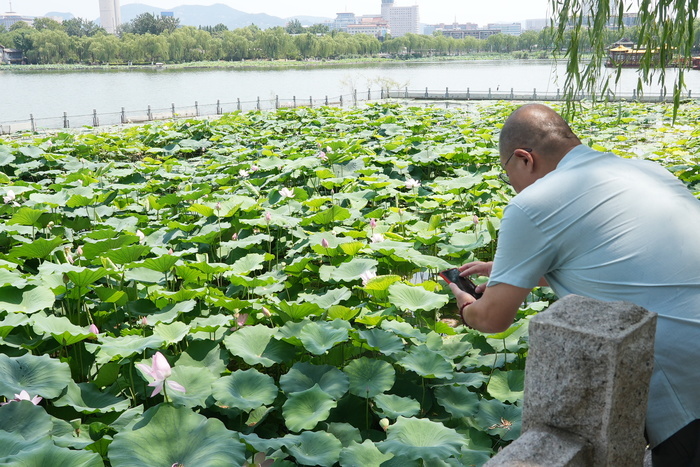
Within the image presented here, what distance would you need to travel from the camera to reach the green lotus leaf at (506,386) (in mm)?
1794

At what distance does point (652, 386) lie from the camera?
1.15m

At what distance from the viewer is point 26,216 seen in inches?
126

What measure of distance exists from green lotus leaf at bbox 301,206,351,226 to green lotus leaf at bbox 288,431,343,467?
1841mm

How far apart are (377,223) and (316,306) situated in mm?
1420

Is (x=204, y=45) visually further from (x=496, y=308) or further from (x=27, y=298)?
(x=496, y=308)

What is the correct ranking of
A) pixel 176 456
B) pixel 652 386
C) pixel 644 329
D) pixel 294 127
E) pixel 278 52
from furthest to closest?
pixel 278 52 < pixel 294 127 < pixel 176 456 < pixel 652 386 < pixel 644 329

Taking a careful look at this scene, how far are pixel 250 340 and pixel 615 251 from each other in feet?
3.83

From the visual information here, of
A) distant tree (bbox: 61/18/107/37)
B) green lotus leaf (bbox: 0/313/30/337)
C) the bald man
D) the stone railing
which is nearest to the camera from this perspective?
the stone railing

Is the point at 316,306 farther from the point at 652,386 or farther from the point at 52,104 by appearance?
the point at 52,104

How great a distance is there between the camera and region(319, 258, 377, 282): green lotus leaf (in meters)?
2.48

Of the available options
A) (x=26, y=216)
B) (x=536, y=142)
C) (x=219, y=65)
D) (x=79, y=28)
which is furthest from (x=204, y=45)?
(x=536, y=142)

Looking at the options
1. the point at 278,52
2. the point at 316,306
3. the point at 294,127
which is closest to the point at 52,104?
the point at 294,127

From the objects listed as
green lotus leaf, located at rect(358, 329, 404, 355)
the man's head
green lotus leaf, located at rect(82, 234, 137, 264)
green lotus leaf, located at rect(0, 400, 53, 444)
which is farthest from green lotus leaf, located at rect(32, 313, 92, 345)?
the man's head

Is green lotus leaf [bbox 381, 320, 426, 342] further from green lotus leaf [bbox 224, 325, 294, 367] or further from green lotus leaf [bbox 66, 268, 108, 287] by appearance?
green lotus leaf [bbox 66, 268, 108, 287]
